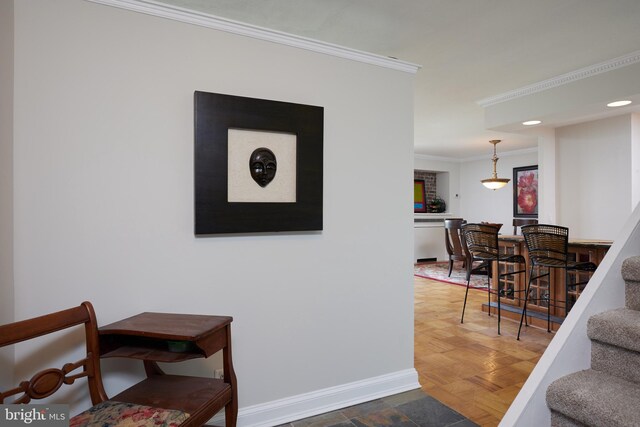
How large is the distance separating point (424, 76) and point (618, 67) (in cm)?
155

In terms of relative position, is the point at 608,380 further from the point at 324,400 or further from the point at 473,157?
the point at 473,157

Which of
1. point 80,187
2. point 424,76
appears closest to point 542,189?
point 424,76

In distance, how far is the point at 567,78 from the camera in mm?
3430

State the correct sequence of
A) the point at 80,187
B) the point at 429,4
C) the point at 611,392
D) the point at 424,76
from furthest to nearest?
the point at 424,76, the point at 429,4, the point at 80,187, the point at 611,392

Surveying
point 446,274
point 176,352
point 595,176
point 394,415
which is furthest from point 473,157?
point 176,352

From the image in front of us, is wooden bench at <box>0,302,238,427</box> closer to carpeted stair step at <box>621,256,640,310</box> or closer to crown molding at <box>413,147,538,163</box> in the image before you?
carpeted stair step at <box>621,256,640,310</box>

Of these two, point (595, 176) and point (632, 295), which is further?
point (595, 176)

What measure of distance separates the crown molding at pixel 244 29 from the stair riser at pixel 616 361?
5.86 ft

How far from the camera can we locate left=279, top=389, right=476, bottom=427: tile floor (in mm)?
1988

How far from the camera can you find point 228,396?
1.52 metres

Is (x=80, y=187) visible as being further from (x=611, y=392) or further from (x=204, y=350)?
(x=611, y=392)

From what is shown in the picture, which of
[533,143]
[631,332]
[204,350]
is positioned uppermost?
[533,143]

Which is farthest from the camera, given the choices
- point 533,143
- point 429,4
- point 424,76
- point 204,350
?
point 533,143

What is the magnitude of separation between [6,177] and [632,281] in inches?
98.8
